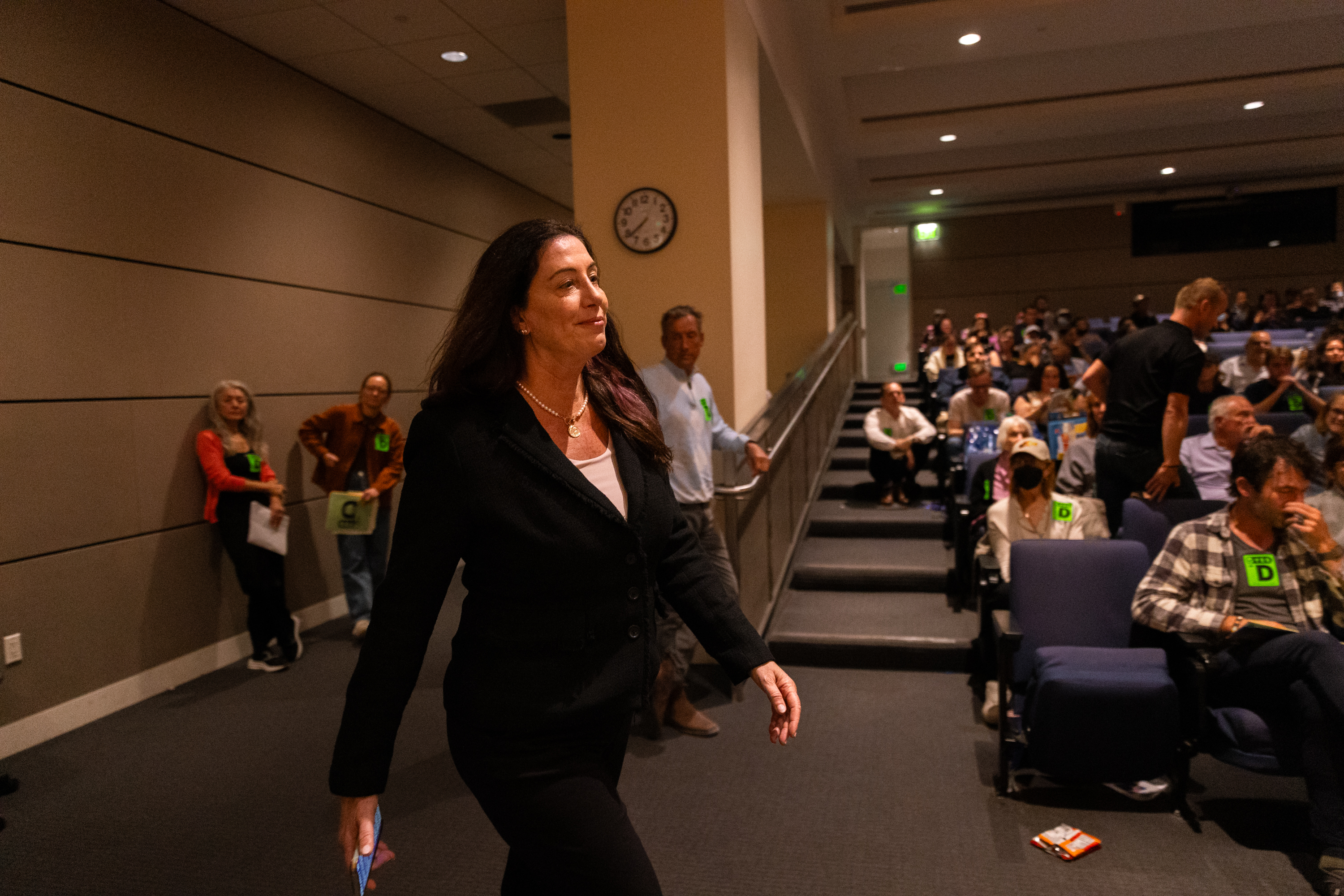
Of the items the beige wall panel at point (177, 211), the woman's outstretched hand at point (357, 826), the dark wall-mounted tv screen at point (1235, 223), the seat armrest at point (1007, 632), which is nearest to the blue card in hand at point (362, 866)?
the woman's outstretched hand at point (357, 826)

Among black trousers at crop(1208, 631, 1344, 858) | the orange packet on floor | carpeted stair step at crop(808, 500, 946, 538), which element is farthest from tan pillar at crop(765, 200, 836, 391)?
the orange packet on floor

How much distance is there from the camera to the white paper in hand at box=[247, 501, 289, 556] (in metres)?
4.35

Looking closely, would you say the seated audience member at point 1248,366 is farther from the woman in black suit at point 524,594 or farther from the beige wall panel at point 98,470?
the woman in black suit at point 524,594

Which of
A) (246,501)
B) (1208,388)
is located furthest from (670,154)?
(1208,388)

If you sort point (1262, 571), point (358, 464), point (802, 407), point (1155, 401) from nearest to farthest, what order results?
point (1262, 571) < point (1155, 401) < point (358, 464) < point (802, 407)

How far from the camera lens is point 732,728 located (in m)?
3.52

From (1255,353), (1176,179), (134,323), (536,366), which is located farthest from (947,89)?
(536,366)

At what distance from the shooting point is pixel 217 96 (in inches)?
179

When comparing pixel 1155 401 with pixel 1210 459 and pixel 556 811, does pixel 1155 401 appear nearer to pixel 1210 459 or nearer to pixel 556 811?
pixel 1210 459

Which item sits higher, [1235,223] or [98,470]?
[1235,223]

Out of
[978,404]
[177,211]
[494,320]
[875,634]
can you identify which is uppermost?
[177,211]

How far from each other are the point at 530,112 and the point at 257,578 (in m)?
3.68

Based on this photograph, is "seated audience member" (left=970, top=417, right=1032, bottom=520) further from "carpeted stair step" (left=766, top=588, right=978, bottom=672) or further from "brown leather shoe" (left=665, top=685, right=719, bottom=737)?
"brown leather shoe" (left=665, top=685, right=719, bottom=737)

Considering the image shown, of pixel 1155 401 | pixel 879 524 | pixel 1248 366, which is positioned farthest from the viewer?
pixel 1248 366
